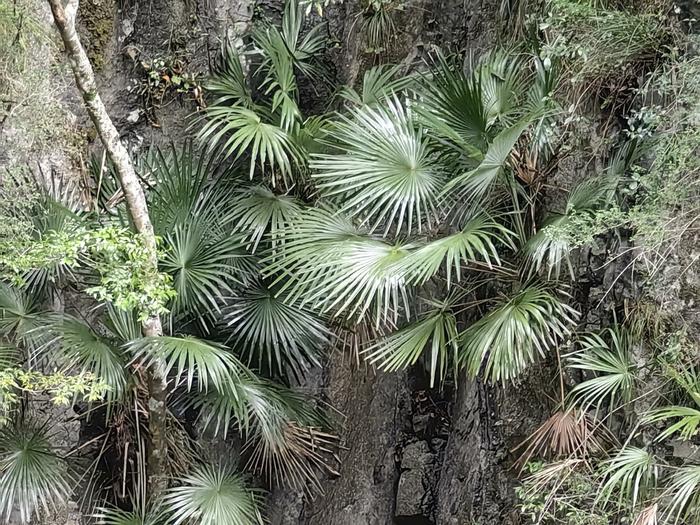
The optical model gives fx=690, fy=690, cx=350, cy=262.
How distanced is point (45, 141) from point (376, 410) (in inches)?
103

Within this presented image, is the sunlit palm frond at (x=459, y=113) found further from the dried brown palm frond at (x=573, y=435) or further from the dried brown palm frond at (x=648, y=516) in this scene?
the dried brown palm frond at (x=648, y=516)

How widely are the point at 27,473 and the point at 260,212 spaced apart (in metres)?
1.77

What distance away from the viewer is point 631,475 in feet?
9.12

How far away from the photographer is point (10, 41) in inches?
142

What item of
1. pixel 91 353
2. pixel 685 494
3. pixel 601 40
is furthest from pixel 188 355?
pixel 601 40

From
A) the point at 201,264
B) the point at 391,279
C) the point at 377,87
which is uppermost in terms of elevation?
the point at 377,87

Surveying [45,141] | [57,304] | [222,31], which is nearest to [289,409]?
[57,304]

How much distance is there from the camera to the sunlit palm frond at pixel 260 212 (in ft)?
12.6

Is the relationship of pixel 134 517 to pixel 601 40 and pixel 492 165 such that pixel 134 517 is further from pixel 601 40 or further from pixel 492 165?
pixel 601 40

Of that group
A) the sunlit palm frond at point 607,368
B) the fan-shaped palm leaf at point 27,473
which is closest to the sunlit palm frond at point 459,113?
the sunlit palm frond at point 607,368

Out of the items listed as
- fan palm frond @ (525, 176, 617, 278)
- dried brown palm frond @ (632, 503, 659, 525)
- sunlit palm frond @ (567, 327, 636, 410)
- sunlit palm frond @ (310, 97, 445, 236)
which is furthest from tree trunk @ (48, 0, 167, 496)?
dried brown palm frond @ (632, 503, 659, 525)

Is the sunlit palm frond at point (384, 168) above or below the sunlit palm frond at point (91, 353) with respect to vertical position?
above

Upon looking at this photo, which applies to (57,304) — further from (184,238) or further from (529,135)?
(529,135)

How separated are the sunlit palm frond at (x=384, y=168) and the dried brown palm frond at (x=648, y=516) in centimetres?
153
